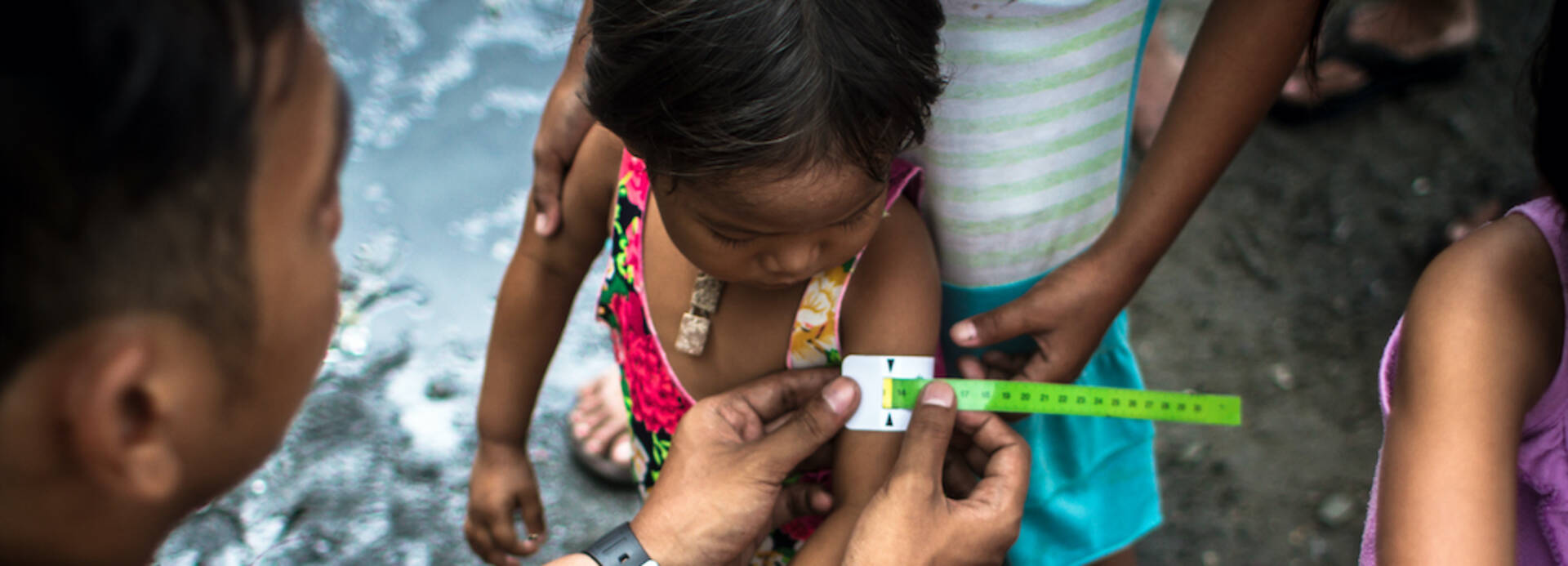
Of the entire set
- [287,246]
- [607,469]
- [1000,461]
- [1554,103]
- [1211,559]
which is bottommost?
[1211,559]

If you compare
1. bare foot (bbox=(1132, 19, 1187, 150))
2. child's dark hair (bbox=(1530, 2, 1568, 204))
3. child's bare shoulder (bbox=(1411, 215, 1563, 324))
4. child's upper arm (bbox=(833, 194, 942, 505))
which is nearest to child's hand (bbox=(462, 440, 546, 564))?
child's upper arm (bbox=(833, 194, 942, 505))

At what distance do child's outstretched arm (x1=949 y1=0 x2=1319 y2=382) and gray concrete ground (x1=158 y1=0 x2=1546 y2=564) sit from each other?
3.47 feet

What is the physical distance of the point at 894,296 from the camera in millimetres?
1628

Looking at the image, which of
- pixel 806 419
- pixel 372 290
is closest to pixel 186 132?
pixel 806 419

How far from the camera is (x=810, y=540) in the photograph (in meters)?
1.70

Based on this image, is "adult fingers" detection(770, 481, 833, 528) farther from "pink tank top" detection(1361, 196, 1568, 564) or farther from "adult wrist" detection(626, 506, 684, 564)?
"pink tank top" detection(1361, 196, 1568, 564)

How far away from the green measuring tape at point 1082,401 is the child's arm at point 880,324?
0.18 ft

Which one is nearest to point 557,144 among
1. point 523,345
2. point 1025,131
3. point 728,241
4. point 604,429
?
point 523,345

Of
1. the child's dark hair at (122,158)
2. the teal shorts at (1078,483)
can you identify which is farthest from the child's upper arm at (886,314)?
the child's dark hair at (122,158)

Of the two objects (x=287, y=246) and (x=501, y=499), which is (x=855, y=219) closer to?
(x=287, y=246)

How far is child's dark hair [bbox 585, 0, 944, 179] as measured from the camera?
1.27 m

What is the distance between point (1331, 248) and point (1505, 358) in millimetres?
2117

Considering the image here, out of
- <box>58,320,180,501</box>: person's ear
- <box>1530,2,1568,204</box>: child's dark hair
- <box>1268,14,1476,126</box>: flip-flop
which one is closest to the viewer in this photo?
<box>58,320,180,501</box>: person's ear

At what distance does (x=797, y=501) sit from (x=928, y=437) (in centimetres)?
35
